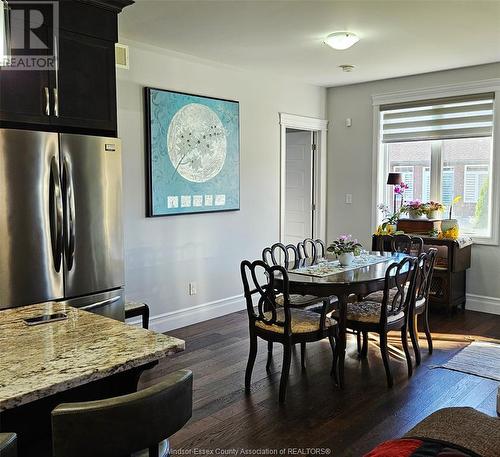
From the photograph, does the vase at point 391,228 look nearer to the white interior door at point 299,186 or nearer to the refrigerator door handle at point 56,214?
the white interior door at point 299,186

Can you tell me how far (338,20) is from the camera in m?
3.80

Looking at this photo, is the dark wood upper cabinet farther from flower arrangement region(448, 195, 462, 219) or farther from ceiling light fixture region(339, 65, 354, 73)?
flower arrangement region(448, 195, 462, 219)

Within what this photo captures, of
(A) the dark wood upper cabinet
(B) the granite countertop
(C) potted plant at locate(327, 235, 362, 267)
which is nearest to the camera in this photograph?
(B) the granite countertop

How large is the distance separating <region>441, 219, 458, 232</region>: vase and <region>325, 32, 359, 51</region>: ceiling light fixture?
2.30m

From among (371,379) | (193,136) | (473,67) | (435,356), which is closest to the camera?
(371,379)

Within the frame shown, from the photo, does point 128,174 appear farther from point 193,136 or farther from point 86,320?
point 86,320

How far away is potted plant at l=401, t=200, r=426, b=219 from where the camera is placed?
5617mm

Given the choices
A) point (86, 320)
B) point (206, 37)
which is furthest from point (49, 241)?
point (206, 37)

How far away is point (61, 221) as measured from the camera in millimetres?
3055

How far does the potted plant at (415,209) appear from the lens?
5.62 metres

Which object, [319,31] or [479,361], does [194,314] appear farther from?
[319,31]

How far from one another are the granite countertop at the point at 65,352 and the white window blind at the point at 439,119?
15.7 feet

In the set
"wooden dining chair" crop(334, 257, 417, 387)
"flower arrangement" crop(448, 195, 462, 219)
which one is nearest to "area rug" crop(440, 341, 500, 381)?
"wooden dining chair" crop(334, 257, 417, 387)

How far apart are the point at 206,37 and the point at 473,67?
2.98 metres
